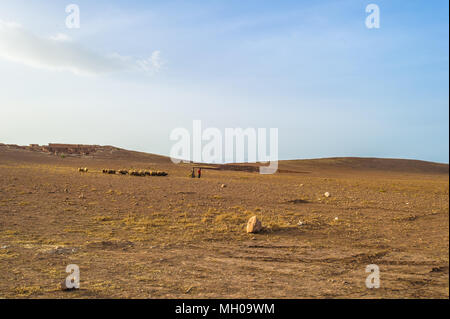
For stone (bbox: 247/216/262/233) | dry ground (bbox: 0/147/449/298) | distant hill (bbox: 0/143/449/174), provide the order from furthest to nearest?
distant hill (bbox: 0/143/449/174)
stone (bbox: 247/216/262/233)
dry ground (bbox: 0/147/449/298)

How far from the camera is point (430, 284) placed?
5.88 m

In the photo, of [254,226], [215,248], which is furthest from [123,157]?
[215,248]

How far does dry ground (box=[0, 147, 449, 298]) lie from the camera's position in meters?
5.88

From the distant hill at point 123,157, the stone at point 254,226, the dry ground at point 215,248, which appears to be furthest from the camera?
the distant hill at point 123,157

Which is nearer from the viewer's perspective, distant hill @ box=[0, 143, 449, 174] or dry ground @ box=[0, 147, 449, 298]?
dry ground @ box=[0, 147, 449, 298]

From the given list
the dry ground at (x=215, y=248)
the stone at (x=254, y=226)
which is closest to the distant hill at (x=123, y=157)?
the dry ground at (x=215, y=248)

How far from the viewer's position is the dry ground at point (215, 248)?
19.3 ft

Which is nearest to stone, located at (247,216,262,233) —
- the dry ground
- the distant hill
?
the dry ground

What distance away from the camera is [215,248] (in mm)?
8742

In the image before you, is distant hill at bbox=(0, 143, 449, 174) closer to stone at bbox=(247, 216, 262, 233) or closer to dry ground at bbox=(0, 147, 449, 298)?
dry ground at bbox=(0, 147, 449, 298)

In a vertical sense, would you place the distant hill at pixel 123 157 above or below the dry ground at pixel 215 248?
above

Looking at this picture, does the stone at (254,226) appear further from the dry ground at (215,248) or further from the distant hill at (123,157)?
the distant hill at (123,157)

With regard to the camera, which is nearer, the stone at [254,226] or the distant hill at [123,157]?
the stone at [254,226]
